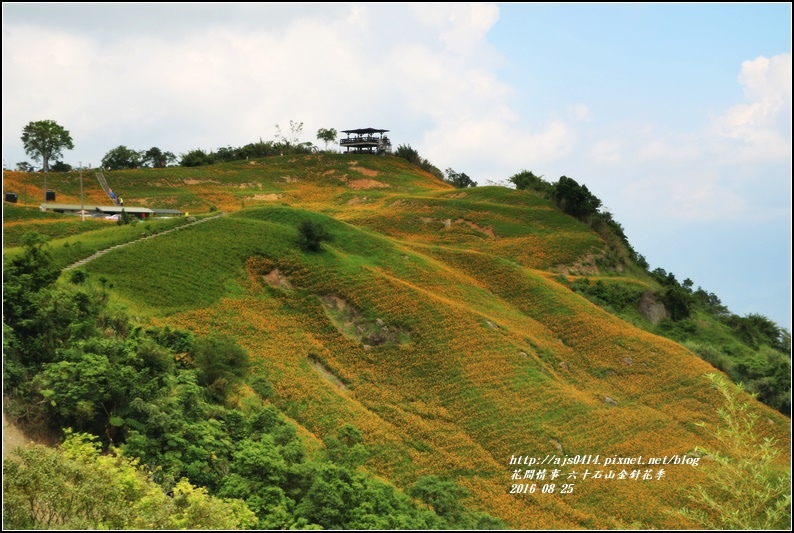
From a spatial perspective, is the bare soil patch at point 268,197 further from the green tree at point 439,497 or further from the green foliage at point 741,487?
the green tree at point 439,497

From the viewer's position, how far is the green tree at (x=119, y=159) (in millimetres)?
108887

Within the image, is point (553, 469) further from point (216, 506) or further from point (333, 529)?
point (216, 506)

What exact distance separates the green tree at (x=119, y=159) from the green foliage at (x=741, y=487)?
86566mm

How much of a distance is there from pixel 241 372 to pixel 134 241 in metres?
19.8

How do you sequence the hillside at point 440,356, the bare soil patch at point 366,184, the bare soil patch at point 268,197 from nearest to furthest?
the hillside at point 440,356 → the bare soil patch at point 268,197 → the bare soil patch at point 366,184

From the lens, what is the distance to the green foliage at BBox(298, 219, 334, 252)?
54.3 meters

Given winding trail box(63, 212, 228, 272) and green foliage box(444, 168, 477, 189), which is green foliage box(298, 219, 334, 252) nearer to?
winding trail box(63, 212, 228, 272)

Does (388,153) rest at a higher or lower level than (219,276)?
higher

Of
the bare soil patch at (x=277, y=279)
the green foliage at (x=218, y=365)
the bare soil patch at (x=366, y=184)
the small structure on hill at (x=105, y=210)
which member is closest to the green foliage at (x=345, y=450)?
the green foliage at (x=218, y=365)

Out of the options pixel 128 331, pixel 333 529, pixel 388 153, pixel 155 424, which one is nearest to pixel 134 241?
pixel 128 331

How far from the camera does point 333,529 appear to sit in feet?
82.7

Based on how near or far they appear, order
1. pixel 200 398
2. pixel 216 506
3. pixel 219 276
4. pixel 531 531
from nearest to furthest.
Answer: pixel 216 506 < pixel 200 398 < pixel 531 531 < pixel 219 276

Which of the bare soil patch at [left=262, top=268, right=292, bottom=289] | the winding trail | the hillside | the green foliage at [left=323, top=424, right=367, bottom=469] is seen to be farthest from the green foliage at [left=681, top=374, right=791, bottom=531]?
the winding trail

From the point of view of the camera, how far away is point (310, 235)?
2153 inches
